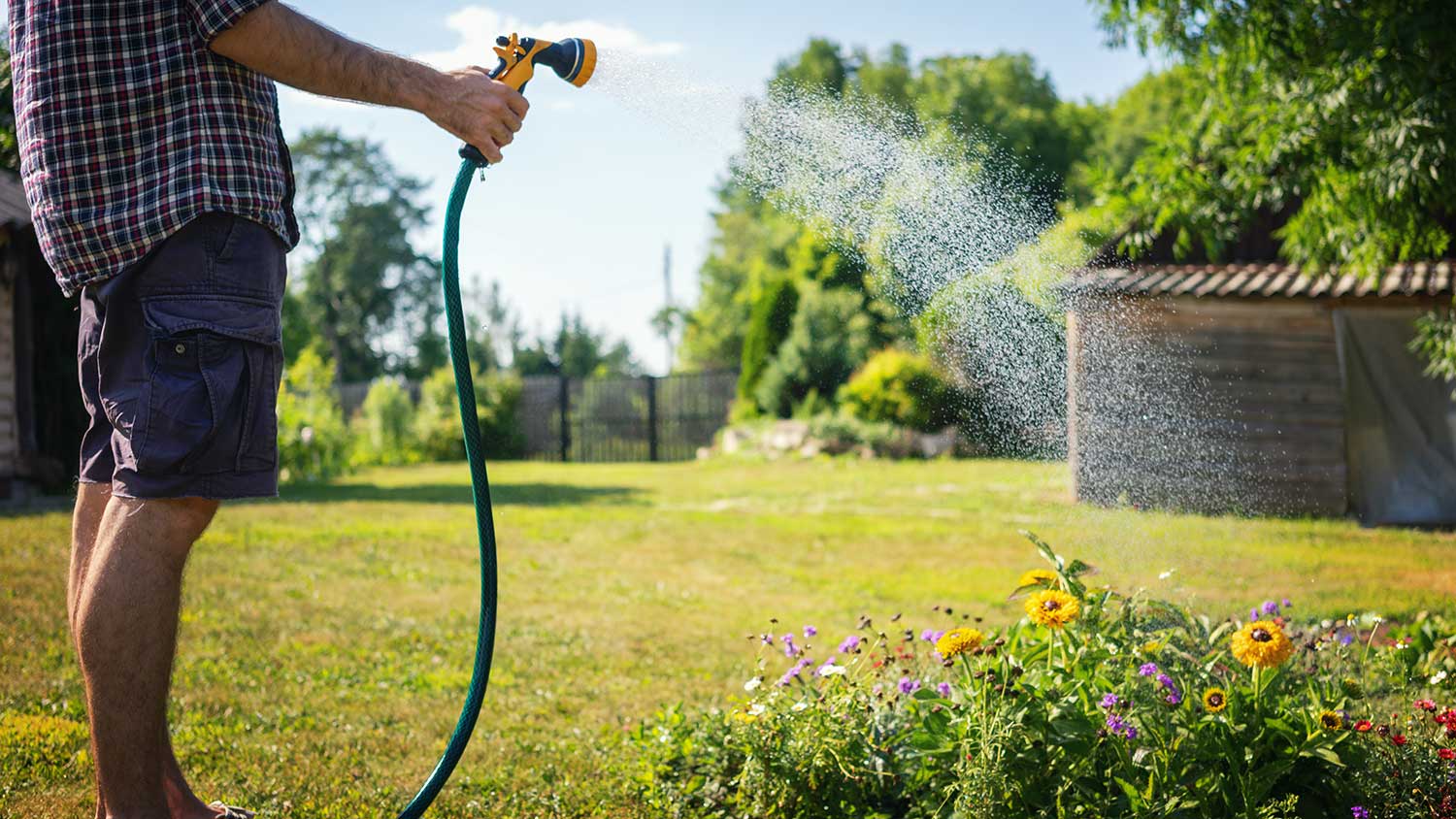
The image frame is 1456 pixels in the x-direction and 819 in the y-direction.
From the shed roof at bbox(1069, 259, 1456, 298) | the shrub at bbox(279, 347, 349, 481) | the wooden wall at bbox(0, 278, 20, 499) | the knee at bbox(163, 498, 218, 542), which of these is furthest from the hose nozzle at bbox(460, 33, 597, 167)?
the shrub at bbox(279, 347, 349, 481)

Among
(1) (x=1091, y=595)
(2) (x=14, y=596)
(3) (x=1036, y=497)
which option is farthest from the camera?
(3) (x=1036, y=497)

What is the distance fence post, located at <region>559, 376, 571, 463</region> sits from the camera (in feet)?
67.4

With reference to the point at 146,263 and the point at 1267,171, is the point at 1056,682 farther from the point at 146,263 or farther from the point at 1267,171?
the point at 1267,171

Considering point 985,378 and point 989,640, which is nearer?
point 989,640

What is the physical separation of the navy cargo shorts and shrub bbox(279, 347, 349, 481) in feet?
30.1

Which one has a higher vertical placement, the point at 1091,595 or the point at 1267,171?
the point at 1267,171

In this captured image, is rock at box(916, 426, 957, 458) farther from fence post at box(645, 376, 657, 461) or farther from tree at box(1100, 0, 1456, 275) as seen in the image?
tree at box(1100, 0, 1456, 275)

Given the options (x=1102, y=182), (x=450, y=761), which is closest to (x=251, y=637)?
(x=450, y=761)

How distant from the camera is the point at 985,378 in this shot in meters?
3.03

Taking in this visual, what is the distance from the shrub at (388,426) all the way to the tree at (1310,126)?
14221 mm

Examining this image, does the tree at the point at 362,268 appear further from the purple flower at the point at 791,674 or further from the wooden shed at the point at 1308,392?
the purple flower at the point at 791,674

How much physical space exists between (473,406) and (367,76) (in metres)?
0.62

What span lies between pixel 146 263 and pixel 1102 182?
5.35m

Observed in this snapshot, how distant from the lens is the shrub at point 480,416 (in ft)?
61.4
